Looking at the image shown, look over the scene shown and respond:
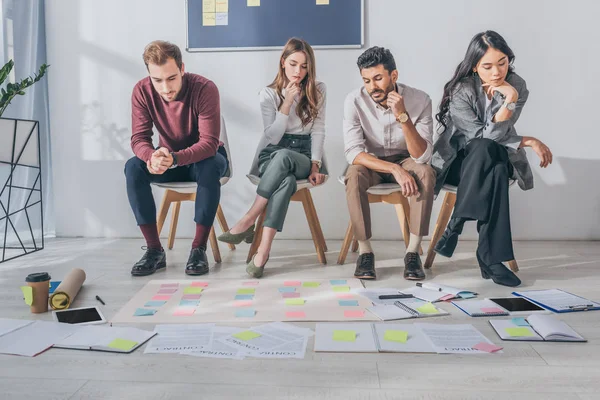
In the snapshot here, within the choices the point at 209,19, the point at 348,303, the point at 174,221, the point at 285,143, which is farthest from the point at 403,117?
the point at 209,19

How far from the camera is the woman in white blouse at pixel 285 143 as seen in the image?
8.08 ft

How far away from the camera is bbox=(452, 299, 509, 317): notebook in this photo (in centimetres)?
187

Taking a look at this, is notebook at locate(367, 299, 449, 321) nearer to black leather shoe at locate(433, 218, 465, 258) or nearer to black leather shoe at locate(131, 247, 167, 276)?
black leather shoe at locate(433, 218, 465, 258)

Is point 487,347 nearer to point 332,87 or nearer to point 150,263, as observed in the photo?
point 150,263

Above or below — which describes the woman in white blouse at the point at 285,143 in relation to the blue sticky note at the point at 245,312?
above

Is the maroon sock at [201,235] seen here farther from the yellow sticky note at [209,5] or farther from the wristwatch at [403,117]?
the yellow sticky note at [209,5]

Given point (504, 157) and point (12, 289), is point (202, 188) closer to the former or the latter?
point (12, 289)

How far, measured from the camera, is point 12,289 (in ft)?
7.36

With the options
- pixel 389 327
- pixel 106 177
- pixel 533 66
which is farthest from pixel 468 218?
pixel 106 177

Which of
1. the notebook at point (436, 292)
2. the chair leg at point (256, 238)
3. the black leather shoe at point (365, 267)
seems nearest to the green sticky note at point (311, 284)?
the black leather shoe at point (365, 267)

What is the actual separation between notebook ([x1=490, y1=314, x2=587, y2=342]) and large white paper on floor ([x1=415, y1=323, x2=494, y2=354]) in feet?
0.25

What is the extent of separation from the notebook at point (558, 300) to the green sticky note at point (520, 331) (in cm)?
26

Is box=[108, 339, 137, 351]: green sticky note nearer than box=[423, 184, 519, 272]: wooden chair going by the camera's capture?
Yes

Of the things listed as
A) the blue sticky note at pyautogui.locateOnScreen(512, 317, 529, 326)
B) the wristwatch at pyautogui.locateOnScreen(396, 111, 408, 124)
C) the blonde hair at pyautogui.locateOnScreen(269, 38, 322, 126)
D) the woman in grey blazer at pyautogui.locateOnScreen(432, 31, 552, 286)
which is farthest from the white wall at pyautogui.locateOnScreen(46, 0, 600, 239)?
the blue sticky note at pyautogui.locateOnScreen(512, 317, 529, 326)
